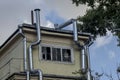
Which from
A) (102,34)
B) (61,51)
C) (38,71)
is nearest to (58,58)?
(61,51)

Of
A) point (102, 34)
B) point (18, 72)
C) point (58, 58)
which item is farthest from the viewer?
point (58, 58)

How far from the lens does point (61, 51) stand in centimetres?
3106

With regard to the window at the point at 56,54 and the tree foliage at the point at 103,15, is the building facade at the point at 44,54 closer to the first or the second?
the window at the point at 56,54

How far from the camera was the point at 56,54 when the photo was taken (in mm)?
30844

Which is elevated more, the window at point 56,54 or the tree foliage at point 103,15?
the tree foliage at point 103,15

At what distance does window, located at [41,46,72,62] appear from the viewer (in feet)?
100.0

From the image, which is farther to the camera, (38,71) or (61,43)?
(61,43)

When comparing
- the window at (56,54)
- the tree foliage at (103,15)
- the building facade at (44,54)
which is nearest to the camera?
the tree foliage at (103,15)

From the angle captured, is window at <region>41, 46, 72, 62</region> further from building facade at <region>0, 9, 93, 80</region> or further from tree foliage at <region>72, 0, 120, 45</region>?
tree foliage at <region>72, 0, 120, 45</region>

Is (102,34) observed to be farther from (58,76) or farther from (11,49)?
(11,49)

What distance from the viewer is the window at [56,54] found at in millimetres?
30467

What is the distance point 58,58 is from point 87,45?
7.78ft

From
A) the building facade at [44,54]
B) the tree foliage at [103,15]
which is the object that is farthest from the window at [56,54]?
the tree foliage at [103,15]

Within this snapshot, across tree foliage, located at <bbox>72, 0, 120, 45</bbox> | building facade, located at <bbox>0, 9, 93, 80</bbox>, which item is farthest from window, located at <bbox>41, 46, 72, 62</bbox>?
tree foliage, located at <bbox>72, 0, 120, 45</bbox>
